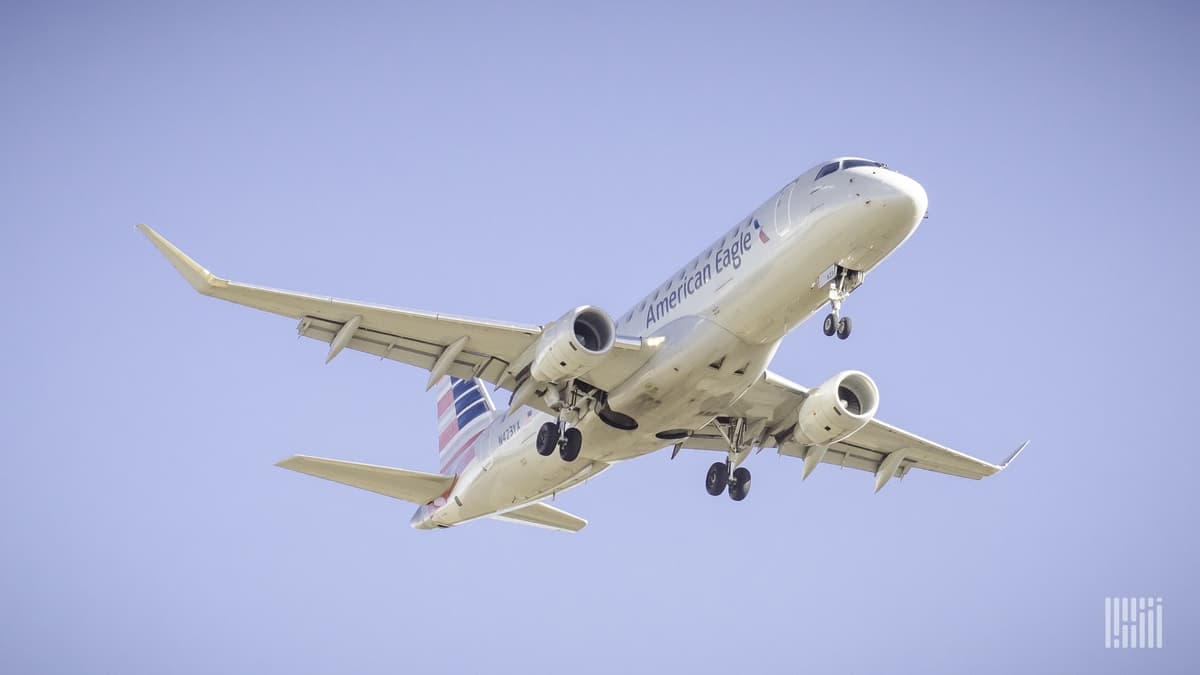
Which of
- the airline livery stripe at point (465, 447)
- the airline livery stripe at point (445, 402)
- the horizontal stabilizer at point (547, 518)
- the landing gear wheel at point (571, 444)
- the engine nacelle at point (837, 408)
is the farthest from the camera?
the airline livery stripe at point (445, 402)

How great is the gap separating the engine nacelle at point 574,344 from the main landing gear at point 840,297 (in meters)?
4.36

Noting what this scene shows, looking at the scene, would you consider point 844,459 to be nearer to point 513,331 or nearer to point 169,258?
point 513,331

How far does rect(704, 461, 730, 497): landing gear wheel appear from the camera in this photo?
33.4m

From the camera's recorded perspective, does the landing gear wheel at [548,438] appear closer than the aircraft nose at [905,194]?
No

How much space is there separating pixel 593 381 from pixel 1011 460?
11.5m

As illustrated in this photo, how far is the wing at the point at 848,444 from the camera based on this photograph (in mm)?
32375

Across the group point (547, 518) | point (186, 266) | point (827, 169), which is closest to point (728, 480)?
point (547, 518)

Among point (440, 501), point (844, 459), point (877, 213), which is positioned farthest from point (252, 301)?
point (844, 459)

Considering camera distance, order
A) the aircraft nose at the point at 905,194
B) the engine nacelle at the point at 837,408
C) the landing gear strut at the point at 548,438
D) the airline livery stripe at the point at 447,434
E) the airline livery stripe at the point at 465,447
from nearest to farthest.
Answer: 1. the aircraft nose at the point at 905,194
2. the landing gear strut at the point at 548,438
3. the engine nacelle at the point at 837,408
4. the airline livery stripe at the point at 465,447
5. the airline livery stripe at the point at 447,434

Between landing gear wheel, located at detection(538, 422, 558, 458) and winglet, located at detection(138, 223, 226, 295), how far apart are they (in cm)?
783

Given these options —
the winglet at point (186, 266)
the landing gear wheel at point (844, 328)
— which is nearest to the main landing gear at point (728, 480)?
the landing gear wheel at point (844, 328)

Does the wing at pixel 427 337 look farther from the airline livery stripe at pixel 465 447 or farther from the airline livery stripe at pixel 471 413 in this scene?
the airline livery stripe at pixel 471 413

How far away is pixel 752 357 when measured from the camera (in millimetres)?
28422

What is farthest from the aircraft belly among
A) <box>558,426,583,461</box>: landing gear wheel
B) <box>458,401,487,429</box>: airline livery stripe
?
<box>458,401,487,429</box>: airline livery stripe
